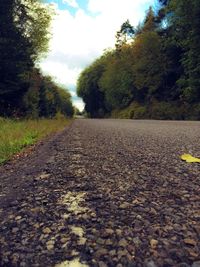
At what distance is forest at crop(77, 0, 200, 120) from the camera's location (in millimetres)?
26359

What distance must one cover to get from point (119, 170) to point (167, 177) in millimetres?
498

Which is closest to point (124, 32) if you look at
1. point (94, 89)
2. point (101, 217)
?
point (94, 89)

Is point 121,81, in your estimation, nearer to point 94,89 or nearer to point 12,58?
point 94,89

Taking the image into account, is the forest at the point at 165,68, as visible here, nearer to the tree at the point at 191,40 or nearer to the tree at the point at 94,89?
the tree at the point at 191,40

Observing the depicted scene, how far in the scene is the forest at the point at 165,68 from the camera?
26359 mm

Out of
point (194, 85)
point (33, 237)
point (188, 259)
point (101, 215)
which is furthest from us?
point (194, 85)

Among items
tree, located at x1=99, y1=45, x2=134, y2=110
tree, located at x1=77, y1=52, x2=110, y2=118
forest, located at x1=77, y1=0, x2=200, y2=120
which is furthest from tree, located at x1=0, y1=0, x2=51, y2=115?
tree, located at x1=77, y1=52, x2=110, y2=118

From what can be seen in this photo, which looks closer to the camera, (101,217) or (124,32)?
(101,217)

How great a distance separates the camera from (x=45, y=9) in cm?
3042

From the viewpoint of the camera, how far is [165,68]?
3284 centimetres

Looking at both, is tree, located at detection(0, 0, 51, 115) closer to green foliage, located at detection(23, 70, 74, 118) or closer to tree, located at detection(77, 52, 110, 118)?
green foliage, located at detection(23, 70, 74, 118)

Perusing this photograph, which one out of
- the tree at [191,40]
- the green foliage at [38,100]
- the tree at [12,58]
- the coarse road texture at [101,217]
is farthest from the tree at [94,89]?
the coarse road texture at [101,217]

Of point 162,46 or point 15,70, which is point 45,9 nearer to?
point 162,46

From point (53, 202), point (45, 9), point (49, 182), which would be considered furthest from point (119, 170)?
point (45, 9)
